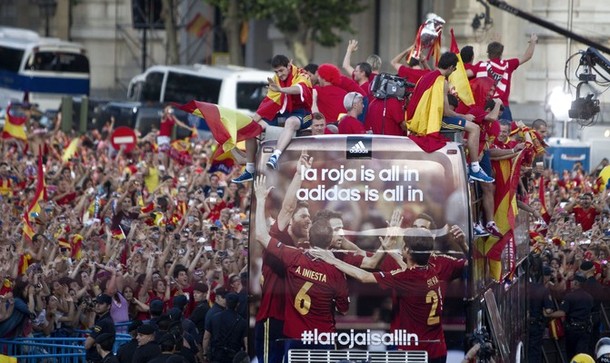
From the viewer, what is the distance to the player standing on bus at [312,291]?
49.0 feet

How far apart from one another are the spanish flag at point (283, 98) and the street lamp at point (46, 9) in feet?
128

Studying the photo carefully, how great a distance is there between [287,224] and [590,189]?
12.0 metres

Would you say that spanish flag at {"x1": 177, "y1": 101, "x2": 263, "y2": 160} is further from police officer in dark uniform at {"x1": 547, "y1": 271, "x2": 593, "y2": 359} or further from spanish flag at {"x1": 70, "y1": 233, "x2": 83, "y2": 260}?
police officer in dark uniform at {"x1": 547, "y1": 271, "x2": 593, "y2": 359}

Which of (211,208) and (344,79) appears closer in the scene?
(344,79)

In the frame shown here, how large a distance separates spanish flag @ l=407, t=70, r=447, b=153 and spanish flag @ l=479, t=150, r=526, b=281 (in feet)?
5.17

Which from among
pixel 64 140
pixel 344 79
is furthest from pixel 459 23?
pixel 344 79

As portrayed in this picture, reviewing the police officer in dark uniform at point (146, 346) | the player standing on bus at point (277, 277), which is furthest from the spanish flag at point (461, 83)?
the police officer in dark uniform at point (146, 346)

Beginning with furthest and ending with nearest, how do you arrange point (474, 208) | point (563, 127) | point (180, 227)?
point (563, 127)
point (180, 227)
point (474, 208)

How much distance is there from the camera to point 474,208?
16.2 m

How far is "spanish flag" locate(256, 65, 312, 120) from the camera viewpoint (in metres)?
16.4

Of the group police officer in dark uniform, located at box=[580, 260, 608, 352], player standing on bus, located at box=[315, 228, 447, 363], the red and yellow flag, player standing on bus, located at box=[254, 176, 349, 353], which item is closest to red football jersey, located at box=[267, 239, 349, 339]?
player standing on bus, located at box=[254, 176, 349, 353]

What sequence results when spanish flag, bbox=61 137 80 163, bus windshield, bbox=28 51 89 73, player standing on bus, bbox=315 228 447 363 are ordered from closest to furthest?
player standing on bus, bbox=315 228 447 363, spanish flag, bbox=61 137 80 163, bus windshield, bbox=28 51 89 73

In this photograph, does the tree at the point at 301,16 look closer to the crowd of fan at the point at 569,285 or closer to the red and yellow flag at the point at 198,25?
the red and yellow flag at the point at 198,25

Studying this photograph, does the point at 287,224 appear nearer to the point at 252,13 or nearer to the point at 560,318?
the point at 560,318
